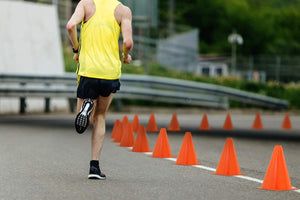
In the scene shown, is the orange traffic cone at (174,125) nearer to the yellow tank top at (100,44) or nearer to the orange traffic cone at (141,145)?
the orange traffic cone at (141,145)

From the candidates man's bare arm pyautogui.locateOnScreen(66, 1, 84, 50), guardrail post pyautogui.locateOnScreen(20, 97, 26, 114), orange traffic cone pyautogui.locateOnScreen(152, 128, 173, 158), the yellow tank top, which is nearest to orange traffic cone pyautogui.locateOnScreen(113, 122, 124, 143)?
orange traffic cone pyautogui.locateOnScreen(152, 128, 173, 158)

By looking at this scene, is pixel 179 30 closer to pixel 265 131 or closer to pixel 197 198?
pixel 265 131

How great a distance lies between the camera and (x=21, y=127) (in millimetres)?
15586

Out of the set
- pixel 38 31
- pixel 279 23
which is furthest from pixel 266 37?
pixel 38 31

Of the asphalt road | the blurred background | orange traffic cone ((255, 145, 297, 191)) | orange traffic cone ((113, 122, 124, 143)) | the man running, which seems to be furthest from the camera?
the blurred background

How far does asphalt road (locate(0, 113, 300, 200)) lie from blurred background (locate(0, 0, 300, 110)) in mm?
12284

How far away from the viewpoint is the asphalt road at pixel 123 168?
706 centimetres

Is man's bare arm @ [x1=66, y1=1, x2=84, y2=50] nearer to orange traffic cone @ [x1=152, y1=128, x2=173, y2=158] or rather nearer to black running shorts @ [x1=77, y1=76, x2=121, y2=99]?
black running shorts @ [x1=77, y1=76, x2=121, y2=99]

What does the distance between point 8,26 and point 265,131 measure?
8.35 meters

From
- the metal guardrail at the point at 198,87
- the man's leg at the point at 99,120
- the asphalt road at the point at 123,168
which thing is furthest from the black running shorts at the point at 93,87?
the metal guardrail at the point at 198,87

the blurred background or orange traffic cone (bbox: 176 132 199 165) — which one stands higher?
the blurred background

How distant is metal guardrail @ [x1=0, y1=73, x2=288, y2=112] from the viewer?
18.9 metres

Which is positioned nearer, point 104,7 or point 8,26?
point 104,7

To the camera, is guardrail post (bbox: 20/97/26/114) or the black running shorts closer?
the black running shorts
